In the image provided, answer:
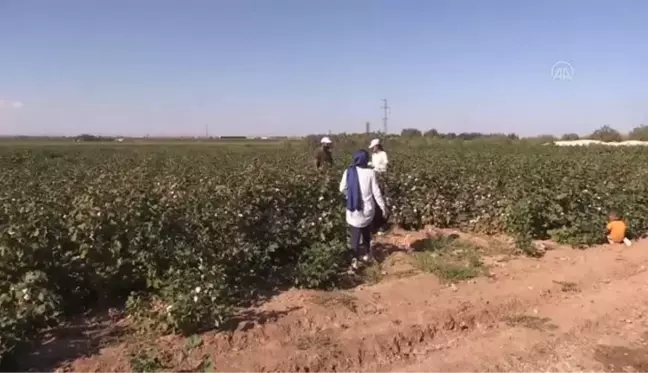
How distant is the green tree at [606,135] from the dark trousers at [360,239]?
52.4 metres

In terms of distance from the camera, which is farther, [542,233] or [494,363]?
[542,233]

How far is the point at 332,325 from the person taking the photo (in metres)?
5.32

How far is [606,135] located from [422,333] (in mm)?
57064

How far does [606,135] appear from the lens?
182 feet

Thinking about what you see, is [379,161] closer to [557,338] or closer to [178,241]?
[178,241]

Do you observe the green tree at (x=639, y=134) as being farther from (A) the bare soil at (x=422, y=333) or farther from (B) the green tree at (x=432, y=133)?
(A) the bare soil at (x=422, y=333)

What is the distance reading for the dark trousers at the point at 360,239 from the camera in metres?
7.21

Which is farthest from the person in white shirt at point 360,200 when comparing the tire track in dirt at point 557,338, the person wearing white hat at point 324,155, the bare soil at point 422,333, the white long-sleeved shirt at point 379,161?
the person wearing white hat at point 324,155

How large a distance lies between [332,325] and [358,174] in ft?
7.99

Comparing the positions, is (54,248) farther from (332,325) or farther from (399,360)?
(399,360)

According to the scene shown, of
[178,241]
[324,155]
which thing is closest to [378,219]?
[178,241]

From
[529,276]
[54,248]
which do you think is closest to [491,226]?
[529,276]

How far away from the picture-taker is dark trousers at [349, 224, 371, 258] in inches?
284

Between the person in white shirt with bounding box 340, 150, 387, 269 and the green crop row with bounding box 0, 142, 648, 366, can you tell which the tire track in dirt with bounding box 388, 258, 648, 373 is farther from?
the person in white shirt with bounding box 340, 150, 387, 269
